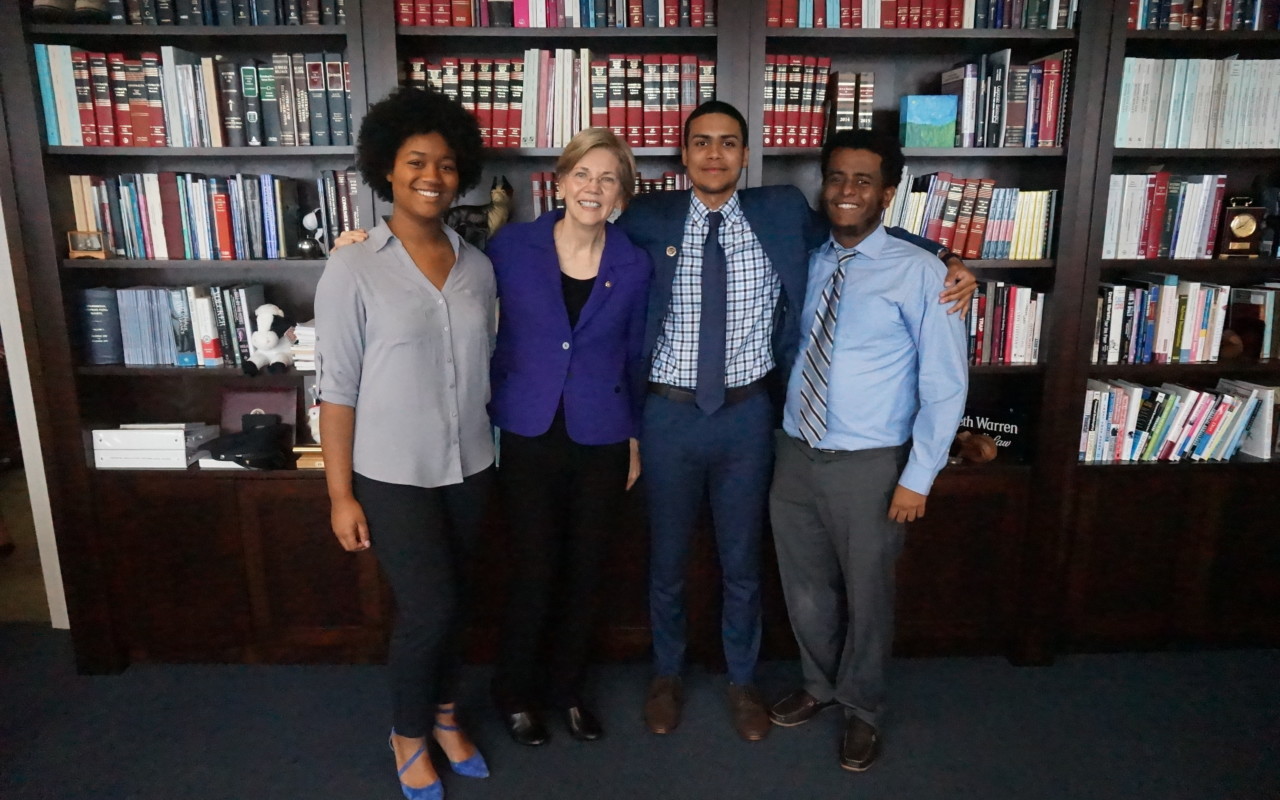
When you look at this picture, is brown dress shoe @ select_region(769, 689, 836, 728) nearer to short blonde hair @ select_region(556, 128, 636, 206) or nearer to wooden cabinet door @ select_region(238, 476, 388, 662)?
wooden cabinet door @ select_region(238, 476, 388, 662)

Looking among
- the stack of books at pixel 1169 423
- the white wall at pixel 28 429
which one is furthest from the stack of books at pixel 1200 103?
the white wall at pixel 28 429

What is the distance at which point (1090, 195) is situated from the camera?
2480 millimetres

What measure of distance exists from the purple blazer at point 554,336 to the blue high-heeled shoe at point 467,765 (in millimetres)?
780

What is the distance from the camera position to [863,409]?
2.08m

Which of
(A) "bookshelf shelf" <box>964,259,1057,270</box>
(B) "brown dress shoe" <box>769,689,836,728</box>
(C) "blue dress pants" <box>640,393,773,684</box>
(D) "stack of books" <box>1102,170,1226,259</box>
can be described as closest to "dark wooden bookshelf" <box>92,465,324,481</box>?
(C) "blue dress pants" <box>640,393,773,684</box>

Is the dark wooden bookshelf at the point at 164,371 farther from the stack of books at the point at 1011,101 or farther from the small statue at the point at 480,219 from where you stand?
the stack of books at the point at 1011,101

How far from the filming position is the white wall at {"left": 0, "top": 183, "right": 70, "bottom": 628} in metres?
2.67

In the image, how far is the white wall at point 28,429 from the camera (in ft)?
8.76

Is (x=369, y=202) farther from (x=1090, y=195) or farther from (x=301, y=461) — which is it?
(x=1090, y=195)

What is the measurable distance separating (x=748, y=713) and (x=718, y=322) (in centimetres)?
114

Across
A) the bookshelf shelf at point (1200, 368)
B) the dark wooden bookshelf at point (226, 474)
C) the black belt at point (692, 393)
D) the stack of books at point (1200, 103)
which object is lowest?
the dark wooden bookshelf at point (226, 474)

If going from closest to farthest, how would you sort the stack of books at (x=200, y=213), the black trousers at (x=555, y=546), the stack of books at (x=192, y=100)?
the black trousers at (x=555, y=546) < the stack of books at (x=192, y=100) < the stack of books at (x=200, y=213)

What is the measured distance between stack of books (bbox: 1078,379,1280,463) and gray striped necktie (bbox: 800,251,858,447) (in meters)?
1.12

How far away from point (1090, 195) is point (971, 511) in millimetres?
1057
